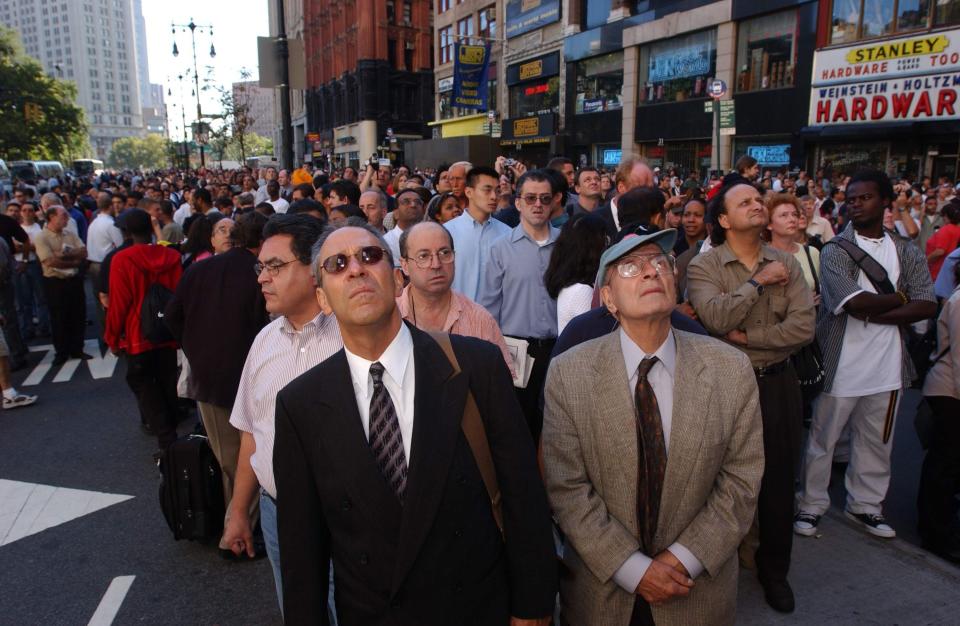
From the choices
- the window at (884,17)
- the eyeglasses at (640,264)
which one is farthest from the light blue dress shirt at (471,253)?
the window at (884,17)

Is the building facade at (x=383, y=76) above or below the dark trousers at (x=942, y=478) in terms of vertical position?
above

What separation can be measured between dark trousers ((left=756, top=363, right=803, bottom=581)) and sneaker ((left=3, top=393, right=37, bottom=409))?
7.53 meters

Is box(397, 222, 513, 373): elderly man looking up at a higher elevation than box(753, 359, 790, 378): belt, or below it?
higher

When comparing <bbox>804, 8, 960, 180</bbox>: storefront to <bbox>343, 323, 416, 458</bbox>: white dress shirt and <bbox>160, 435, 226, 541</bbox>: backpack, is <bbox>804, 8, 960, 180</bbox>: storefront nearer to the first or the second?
<bbox>160, 435, 226, 541</bbox>: backpack

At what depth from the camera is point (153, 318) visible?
18.4ft

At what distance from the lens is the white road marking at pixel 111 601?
364 cm

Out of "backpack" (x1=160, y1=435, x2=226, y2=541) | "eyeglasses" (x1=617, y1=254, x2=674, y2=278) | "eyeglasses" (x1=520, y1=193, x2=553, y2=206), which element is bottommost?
"backpack" (x1=160, y1=435, x2=226, y2=541)

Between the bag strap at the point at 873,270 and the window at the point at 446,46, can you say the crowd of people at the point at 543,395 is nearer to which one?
the bag strap at the point at 873,270

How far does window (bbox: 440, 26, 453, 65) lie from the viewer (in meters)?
45.9

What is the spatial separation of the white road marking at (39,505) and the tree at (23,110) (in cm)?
5765

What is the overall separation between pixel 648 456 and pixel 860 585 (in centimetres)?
230

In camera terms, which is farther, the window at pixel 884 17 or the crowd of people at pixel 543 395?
the window at pixel 884 17

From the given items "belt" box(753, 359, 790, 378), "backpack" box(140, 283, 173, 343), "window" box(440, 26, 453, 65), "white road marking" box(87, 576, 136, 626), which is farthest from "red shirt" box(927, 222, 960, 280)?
"window" box(440, 26, 453, 65)

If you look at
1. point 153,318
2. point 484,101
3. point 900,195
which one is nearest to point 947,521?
point 153,318
